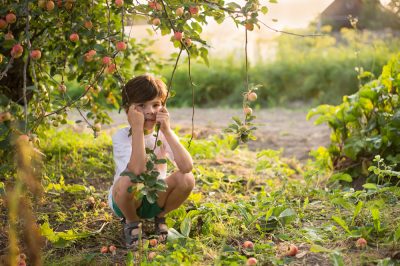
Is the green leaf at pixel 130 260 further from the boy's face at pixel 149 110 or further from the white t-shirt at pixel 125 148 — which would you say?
the boy's face at pixel 149 110

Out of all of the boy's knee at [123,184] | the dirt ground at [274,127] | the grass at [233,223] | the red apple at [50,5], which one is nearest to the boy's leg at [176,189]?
the grass at [233,223]

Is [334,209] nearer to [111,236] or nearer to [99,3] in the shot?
[111,236]

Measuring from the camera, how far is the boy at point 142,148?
2.52 m

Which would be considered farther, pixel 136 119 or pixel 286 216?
pixel 286 216

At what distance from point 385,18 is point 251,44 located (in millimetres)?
2492

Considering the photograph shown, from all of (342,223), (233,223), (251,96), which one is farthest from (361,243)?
(251,96)

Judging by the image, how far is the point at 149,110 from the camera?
260cm

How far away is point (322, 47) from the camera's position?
1021cm

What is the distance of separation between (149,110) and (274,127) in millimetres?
4030

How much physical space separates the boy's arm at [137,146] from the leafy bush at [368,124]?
1.64 metres

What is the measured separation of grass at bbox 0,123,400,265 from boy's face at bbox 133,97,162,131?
48cm

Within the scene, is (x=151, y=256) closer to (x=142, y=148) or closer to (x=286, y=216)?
(x=142, y=148)

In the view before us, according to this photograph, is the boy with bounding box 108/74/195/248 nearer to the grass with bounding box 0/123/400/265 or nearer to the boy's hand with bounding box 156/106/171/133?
the boy's hand with bounding box 156/106/171/133

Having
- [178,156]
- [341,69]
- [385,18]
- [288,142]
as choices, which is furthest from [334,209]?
[385,18]
